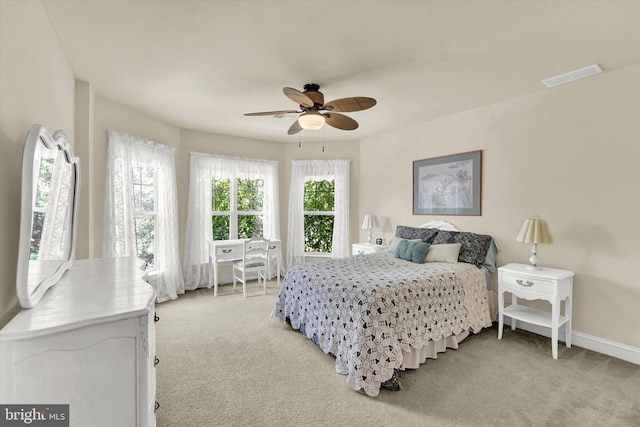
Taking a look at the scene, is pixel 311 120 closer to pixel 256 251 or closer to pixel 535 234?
pixel 535 234

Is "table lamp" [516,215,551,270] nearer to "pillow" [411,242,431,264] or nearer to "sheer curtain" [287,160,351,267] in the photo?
"pillow" [411,242,431,264]

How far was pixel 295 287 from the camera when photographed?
3141mm

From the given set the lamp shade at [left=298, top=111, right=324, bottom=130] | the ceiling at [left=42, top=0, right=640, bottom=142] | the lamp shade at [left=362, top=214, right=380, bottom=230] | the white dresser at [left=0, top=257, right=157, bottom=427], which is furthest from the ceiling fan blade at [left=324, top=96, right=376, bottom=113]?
the lamp shade at [left=362, top=214, right=380, bottom=230]

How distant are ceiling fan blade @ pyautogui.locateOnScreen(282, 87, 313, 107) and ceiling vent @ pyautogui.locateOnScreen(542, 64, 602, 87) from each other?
2225 millimetres

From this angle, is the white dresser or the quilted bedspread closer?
the white dresser

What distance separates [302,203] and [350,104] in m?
3.14

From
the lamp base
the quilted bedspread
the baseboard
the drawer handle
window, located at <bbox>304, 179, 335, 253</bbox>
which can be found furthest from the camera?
window, located at <bbox>304, 179, 335, 253</bbox>

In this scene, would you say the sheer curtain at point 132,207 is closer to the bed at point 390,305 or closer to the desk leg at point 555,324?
the bed at point 390,305

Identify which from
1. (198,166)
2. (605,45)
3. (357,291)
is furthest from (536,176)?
(198,166)

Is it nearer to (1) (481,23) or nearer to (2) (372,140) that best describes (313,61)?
(1) (481,23)

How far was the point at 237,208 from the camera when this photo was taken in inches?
208

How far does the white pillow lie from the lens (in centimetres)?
337

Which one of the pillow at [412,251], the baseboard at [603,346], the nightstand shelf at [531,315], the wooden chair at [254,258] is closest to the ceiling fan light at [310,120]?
the pillow at [412,251]

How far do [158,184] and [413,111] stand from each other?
355cm
